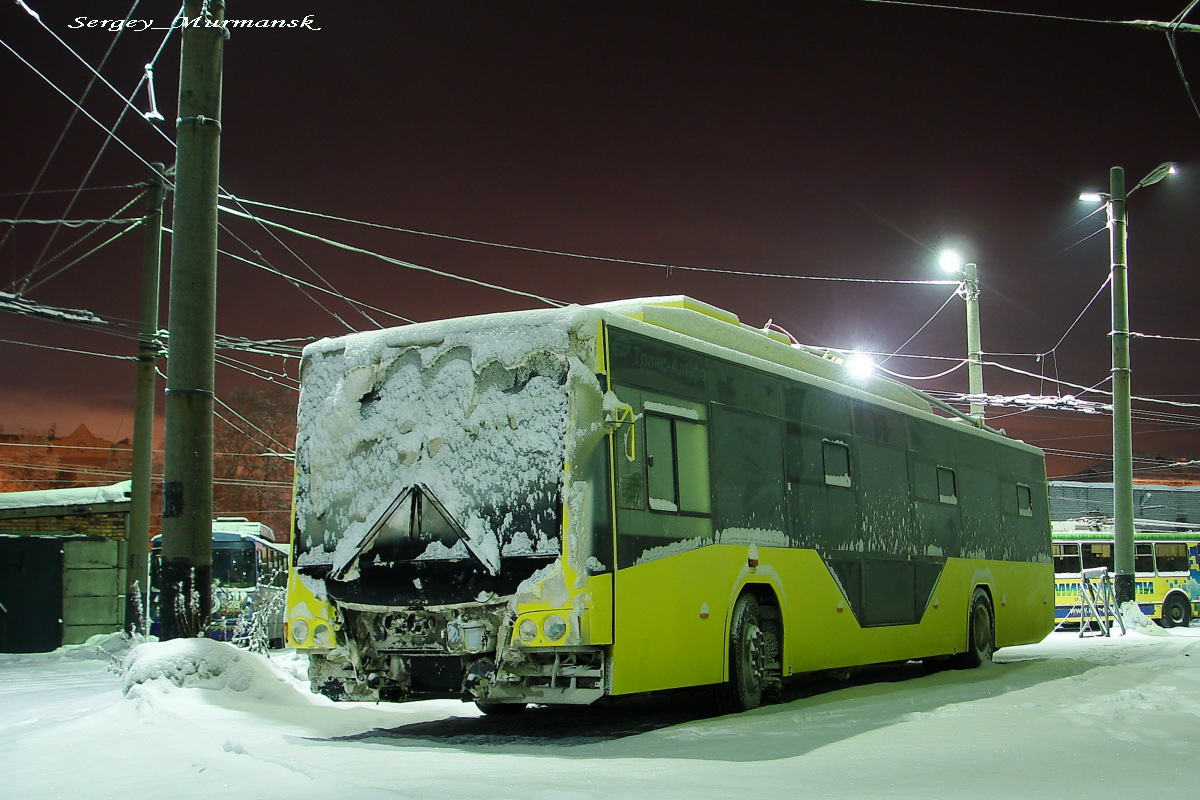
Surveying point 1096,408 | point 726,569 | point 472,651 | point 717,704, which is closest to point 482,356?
point 472,651

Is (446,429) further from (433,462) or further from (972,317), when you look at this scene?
(972,317)

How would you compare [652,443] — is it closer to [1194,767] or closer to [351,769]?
[351,769]

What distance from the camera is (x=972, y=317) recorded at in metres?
28.1

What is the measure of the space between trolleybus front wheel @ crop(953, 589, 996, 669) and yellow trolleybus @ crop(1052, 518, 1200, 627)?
59.6 ft

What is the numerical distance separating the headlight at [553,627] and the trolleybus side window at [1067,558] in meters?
30.3

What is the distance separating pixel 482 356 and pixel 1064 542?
101 feet

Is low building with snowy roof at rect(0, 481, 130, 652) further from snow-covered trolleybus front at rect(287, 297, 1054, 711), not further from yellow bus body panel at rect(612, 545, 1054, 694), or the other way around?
yellow bus body panel at rect(612, 545, 1054, 694)

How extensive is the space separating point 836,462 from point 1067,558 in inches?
1020

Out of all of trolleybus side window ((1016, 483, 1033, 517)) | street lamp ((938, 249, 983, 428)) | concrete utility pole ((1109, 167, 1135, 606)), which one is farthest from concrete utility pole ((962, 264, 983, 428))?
trolleybus side window ((1016, 483, 1033, 517))

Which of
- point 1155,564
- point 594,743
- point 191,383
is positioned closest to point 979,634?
point 594,743

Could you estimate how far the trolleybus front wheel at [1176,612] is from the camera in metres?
34.2

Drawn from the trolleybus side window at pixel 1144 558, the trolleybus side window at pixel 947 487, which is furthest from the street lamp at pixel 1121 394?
the trolleybus side window at pixel 947 487

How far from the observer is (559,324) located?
8602mm

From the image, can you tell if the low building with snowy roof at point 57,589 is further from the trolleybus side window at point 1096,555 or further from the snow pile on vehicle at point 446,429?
the trolleybus side window at point 1096,555
